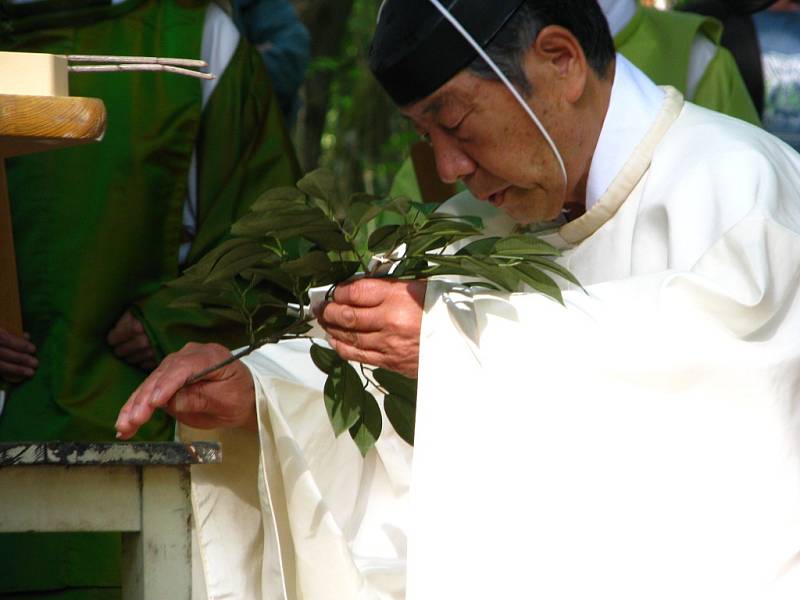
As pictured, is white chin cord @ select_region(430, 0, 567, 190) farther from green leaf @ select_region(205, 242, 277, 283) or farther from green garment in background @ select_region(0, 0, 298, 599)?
green garment in background @ select_region(0, 0, 298, 599)

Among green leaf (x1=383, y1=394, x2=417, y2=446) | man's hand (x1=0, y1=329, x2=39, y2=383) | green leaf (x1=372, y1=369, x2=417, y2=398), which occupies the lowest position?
man's hand (x1=0, y1=329, x2=39, y2=383)

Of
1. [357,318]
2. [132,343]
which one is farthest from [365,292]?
[132,343]

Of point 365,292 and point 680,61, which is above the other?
point 365,292

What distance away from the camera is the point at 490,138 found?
116 inches

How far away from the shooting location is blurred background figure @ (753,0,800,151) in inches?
188

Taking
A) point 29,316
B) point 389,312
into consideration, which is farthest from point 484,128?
point 29,316

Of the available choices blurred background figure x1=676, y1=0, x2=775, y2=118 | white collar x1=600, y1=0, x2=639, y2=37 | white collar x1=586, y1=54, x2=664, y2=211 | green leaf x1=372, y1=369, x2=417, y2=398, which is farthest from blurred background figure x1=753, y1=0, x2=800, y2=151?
green leaf x1=372, y1=369, x2=417, y2=398

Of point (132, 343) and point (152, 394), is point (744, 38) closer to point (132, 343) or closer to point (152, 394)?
point (132, 343)

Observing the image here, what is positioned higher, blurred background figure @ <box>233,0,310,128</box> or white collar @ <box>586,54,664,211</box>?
white collar @ <box>586,54,664,211</box>

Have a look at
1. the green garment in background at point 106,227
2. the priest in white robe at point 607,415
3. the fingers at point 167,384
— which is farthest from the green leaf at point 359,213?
the green garment in background at point 106,227

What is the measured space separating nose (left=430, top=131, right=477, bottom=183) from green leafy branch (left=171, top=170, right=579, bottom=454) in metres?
0.25

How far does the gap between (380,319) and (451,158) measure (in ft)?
2.04

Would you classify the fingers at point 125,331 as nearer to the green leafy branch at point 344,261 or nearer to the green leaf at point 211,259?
the green leafy branch at point 344,261

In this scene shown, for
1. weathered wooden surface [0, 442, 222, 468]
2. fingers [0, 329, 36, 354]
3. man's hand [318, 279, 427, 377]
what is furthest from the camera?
fingers [0, 329, 36, 354]
